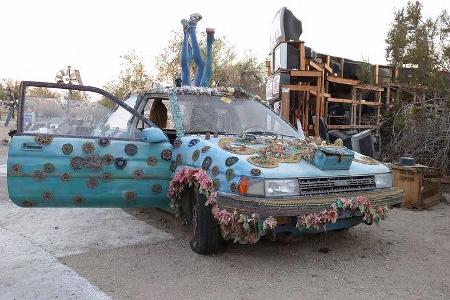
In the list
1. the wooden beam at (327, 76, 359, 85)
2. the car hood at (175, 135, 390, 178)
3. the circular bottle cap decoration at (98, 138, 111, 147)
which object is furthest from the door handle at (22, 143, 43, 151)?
the wooden beam at (327, 76, 359, 85)

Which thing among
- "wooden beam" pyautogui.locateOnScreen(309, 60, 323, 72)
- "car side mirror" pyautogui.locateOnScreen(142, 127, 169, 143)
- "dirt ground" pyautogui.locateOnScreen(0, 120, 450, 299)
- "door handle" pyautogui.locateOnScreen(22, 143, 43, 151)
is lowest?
"dirt ground" pyautogui.locateOnScreen(0, 120, 450, 299)

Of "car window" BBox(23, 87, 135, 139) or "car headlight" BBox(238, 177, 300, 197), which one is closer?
"car headlight" BBox(238, 177, 300, 197)

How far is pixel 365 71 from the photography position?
33.4 ft

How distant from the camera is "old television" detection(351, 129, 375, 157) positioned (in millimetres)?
7141

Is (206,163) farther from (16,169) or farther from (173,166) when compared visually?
(16,169)

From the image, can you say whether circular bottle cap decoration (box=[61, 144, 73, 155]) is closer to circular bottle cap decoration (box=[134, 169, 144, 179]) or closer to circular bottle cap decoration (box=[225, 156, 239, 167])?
circular bottle cap decoration (box=[134, 169, 144, 179])

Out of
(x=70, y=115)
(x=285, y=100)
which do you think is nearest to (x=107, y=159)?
(x=70, y=115)

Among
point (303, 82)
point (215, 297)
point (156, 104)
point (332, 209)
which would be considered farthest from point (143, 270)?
point (303, 82)

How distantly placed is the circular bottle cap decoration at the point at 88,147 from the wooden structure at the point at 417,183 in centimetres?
446

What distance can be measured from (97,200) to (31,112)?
3.58 feet

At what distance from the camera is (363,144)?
726 cm

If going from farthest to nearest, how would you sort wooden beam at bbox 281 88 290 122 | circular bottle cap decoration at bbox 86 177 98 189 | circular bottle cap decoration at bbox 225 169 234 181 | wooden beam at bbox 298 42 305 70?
wooden beam at bbox 298 42 305 70 → wooden beam at bbox 281 88 290 122 → circular bottle cap decoration at bbox 86 177 98 189 → circular bottle cap decoration at bbox 225 169 234 181

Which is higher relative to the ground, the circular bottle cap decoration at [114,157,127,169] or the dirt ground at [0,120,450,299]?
the circular bottle cap decoration at [114,157,127,169]

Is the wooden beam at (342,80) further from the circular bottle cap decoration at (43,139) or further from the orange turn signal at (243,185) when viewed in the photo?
the circular bottle cap decoration at (43,139)
